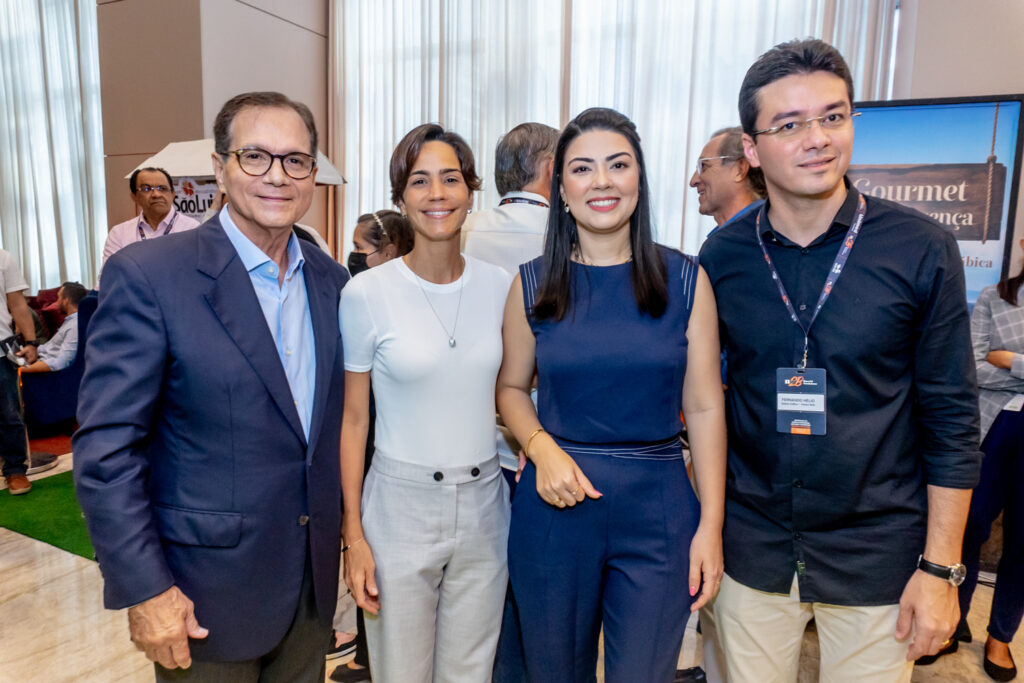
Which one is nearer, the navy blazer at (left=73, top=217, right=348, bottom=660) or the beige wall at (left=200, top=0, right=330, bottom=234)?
the navy blazer at (left=73, top=217, right=348, bottom=660)

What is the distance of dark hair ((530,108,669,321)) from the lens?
1.48m

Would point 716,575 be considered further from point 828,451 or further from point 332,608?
point 332,608

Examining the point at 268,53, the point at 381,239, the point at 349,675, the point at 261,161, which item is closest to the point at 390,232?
the point at 381,239

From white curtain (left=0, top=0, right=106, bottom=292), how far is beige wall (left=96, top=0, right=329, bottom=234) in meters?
1.90

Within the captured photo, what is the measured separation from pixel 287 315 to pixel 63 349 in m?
4.89

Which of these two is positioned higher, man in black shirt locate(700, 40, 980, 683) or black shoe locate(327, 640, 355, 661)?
man in black shirt locate(700, 40, 980, 683)

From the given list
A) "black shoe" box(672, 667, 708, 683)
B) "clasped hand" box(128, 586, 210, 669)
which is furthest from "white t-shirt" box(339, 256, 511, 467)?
"black shoe" box(672, 667, 708, 683)

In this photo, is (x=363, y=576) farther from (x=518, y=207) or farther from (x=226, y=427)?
(x=518, y=207)

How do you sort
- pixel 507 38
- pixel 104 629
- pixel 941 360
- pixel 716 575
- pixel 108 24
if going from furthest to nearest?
pixel 108 24 → pixel 507 38 → pixel 104 629 → pixel 716 575 → pixel 941 360

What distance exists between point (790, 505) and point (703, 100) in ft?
15.7

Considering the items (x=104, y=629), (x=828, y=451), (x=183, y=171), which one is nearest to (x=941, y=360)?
(x=828, y=451)

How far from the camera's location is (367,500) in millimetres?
1605

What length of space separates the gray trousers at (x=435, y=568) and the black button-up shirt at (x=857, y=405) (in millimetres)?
596

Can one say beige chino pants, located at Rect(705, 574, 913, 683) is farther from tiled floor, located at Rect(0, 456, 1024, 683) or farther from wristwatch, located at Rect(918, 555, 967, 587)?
tiled floor, located at Rect(0, 456, 1024, 683)
